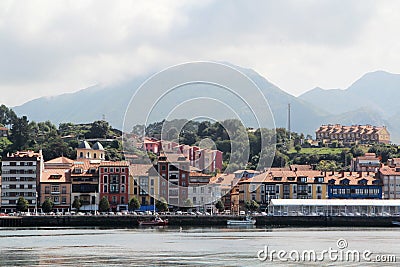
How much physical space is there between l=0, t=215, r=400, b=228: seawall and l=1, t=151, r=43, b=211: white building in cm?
1613

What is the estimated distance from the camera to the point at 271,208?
125500 mm

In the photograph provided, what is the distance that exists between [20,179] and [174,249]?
229ft

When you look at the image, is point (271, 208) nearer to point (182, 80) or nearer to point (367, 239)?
point (182, 80)

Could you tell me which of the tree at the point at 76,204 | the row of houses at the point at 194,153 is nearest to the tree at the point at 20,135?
the row of houses at the point at 194,153

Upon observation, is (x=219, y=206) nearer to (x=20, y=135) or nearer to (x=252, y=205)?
(x=252, y=205)

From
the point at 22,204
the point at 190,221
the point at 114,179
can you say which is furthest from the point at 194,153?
the point at 190,221

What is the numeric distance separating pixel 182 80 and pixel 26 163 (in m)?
25.9

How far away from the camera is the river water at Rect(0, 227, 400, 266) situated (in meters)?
57.2

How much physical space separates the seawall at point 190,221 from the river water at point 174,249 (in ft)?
89.4

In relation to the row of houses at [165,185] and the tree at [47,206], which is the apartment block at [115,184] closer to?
the row of houses at [165,185]

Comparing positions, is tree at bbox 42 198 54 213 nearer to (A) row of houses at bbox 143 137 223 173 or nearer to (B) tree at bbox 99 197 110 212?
(B) tree at bbox 99 197 110 212

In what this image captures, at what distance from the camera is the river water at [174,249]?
188 feet

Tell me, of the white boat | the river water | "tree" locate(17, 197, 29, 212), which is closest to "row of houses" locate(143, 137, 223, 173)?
"tree" locate(17, 197, 29, 212)

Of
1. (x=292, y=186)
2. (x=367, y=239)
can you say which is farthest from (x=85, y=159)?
(x=367, y=239)
